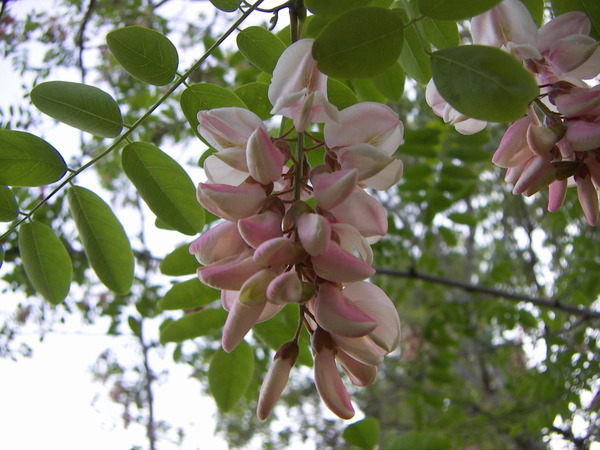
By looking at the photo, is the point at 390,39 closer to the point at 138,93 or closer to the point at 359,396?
the point at 138,93

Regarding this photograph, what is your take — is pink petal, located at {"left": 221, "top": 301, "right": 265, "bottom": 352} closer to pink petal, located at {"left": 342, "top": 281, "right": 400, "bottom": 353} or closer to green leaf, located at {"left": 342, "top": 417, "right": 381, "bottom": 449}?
pink petal, located at {"left": 342, "top": 281, "right": 400, "bottom": 353}

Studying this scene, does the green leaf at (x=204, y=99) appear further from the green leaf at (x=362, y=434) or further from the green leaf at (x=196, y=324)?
the green leaf at (x=362, y=434)

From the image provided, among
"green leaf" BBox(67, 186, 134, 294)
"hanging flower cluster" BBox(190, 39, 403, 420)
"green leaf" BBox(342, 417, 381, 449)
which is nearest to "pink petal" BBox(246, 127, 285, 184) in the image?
"hanging flower cluster" BBox(190, 39, 403, 420)

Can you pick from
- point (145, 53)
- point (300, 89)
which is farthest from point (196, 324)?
point (300, 89)

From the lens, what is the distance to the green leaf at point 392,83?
3.76 feet

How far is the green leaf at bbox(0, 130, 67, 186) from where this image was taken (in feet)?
3.04

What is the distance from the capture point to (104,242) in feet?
3.16

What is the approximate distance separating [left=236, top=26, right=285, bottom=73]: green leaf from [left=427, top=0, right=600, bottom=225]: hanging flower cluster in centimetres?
34

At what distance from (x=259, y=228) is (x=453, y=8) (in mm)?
367

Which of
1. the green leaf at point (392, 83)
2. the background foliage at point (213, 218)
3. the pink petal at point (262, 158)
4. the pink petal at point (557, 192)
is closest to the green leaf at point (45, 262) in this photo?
the background foliage at point (213, 218)

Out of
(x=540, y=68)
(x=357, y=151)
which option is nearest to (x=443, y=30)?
(x=540, y=68)

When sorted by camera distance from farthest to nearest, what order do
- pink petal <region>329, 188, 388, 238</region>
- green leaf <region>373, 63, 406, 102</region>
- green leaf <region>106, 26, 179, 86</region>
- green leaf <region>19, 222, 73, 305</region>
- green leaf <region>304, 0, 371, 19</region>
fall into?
green leaf <region>373, 63, 406, 102</region>, green leaf <region>19, 222, 73, 305</region>, green leaf <region>106, 26, 179, 86</region>, green leaf <region>304, 0, 371, 19</region>, pink petal <region>329, 188, 388, 238</region>

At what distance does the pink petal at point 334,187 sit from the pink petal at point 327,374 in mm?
150

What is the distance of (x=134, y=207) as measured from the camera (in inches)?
143
